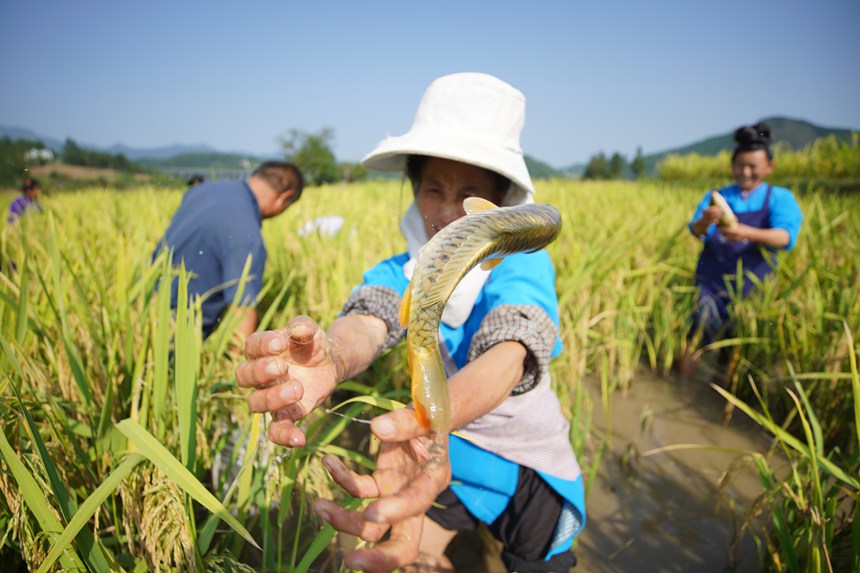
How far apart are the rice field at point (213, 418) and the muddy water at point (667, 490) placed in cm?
17

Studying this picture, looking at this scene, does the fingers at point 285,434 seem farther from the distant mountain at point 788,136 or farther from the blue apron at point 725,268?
the blue apron at point 725,268

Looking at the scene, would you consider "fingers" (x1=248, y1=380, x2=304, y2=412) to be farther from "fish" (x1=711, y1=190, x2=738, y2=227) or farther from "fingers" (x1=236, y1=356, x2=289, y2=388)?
"fish" (x1=711, y1=190, x2=738, y2=227)

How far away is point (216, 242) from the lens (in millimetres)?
2443

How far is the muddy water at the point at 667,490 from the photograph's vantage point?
6.22 feet

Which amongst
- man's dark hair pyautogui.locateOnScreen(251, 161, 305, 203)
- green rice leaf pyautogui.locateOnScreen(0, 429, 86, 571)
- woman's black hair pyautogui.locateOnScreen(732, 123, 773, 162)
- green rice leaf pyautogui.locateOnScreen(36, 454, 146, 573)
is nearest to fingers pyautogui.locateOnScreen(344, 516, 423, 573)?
green rice leaf pyautogui.locateOnScreen(36, 454, 146, 573)

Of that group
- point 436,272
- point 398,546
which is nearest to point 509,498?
point 398,546

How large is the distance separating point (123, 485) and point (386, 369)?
1282mm

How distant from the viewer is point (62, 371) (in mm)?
1364

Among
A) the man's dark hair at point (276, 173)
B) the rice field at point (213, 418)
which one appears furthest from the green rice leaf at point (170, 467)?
the man's dark hair at point (276, 173)

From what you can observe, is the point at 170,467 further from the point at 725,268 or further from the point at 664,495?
the point at 725,268

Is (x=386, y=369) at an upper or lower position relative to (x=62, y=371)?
lower

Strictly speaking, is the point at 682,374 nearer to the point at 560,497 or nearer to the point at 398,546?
the point at 560,497

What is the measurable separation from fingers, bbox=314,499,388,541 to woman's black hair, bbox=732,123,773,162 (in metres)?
3.95

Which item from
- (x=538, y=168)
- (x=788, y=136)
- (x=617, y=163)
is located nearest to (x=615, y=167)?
(x=617, y=163)
